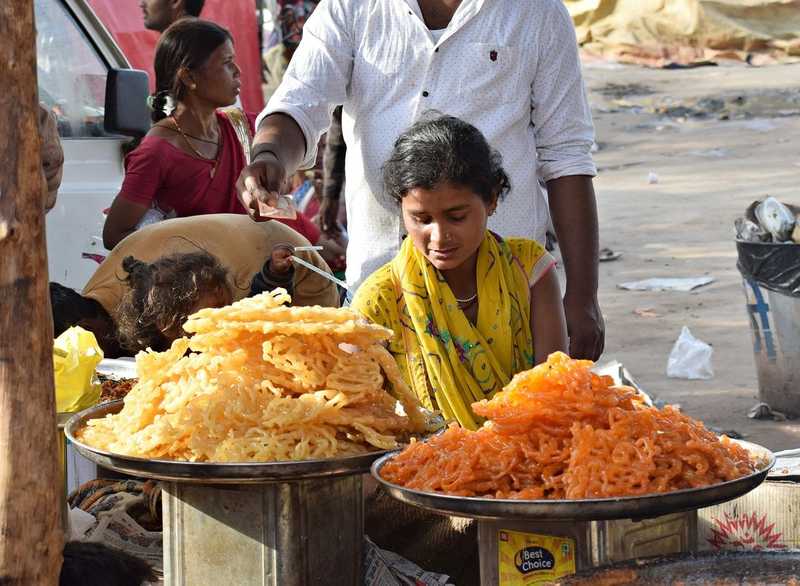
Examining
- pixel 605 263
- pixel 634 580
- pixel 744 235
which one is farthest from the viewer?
pixel 605 263

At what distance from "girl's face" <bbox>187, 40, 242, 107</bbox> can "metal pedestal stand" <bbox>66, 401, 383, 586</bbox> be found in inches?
105

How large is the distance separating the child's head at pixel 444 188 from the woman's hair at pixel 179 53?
2.28m

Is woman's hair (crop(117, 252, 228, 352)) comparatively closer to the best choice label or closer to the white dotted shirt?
the white dotted shirt

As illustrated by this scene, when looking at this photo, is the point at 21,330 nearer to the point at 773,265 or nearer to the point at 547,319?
the point at 547,319

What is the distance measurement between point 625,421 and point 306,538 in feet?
2.75

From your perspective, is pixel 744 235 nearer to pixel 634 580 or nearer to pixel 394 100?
pixel 394 100

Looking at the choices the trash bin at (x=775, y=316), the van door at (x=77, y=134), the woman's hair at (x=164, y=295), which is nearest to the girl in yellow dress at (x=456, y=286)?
the woman's hair at (x=164, y=295)

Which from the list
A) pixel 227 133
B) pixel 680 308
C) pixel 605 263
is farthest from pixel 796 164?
pixel 227 133

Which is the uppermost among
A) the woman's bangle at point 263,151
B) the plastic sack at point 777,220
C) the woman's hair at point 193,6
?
the woman's hair at point 193,6

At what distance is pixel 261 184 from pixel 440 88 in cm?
75

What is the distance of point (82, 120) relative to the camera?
247 inches

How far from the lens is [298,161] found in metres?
3.78

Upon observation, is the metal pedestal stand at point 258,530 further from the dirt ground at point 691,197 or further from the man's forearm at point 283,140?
the dirt ground at point 691,197

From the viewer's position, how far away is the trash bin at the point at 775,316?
6.26m
